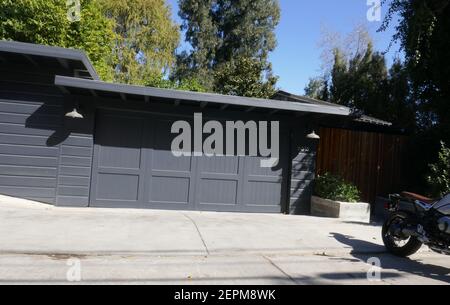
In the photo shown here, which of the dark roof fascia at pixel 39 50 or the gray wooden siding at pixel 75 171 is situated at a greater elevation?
the dark roof fascia at pixel 39 50

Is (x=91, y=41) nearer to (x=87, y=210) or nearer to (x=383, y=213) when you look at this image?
(x=87, y=210)

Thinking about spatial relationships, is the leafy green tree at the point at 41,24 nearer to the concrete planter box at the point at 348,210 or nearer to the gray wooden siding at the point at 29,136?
the gray wooden siding at the point at 29,136

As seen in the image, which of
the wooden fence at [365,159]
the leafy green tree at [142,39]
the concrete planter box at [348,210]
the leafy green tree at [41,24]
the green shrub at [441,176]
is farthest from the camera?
the leafy green tree at [142,39]

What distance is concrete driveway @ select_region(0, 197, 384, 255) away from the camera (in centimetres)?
666

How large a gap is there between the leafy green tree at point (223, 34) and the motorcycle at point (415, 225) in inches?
900

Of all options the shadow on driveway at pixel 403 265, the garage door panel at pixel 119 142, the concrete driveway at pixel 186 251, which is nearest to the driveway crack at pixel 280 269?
the concrete driveway at pixel 186 251

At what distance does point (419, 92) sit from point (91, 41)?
12.8 metres

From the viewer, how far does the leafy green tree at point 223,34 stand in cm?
3041

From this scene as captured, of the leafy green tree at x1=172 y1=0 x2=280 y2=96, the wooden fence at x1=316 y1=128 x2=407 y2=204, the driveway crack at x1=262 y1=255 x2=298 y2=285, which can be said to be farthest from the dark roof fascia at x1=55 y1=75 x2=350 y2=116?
the leafy green tree at x1=172 y1=0 x2=280 y2=96

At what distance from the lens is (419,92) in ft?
40.1

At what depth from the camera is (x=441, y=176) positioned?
33.9 feet

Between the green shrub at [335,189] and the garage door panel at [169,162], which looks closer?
the garage door panel at [169,162]

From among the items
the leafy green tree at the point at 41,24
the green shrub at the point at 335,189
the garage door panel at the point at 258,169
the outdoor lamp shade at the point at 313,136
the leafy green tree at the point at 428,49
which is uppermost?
the leafy green tree at the point at 41,24

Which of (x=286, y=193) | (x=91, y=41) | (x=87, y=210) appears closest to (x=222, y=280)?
(x=87, y=210)
